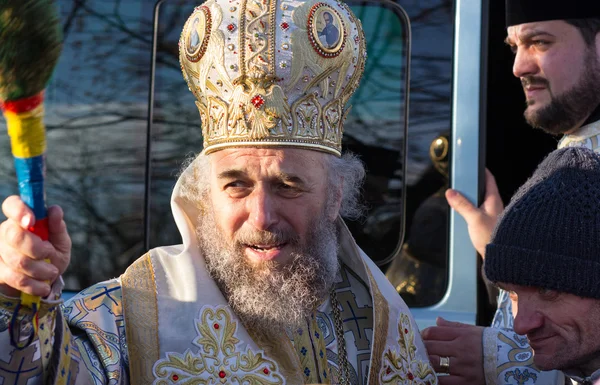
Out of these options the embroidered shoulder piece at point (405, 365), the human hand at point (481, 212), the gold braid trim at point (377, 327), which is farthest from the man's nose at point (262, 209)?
the human hand at point (481, 212)

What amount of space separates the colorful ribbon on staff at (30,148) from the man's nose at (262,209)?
3.04 feet

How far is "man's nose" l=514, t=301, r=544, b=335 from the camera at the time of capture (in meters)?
2.68

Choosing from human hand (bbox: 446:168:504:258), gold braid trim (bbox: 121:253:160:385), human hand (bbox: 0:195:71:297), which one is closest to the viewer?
human hand (bbox: 0:195:71:297)

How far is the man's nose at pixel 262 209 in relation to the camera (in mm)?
2875

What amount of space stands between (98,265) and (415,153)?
1332 millimetres

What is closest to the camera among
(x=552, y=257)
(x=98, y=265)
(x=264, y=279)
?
(x=552, y=257)

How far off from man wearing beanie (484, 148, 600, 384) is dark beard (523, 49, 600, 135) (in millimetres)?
791

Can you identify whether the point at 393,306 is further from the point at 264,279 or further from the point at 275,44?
the point at 275,44

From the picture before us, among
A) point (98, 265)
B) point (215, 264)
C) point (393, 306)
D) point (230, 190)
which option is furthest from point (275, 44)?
point (98, 265)

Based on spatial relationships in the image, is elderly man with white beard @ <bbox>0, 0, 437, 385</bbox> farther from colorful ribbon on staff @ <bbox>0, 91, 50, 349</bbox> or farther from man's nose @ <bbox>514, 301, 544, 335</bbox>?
colorful ribbon on staff @ <bbox>0, 91, 50, 349</bbox>

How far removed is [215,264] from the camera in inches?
117

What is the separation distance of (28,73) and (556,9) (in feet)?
7.82

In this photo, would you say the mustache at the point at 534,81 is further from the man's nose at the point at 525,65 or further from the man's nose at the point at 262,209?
the man's nose at the point at 262,209

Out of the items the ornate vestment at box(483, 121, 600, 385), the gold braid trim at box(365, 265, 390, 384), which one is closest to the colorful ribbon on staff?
the gold braid trim at box(365, 265, 390, 384)
